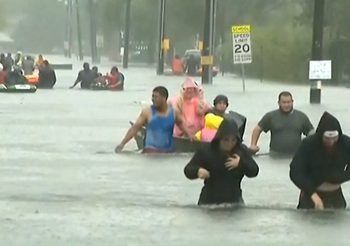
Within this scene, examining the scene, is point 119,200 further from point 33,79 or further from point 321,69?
point 33,79

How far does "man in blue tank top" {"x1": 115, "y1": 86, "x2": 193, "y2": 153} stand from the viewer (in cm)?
1967

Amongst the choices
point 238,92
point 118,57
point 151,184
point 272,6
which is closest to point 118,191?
point 151,184

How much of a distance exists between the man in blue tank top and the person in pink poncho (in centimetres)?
15

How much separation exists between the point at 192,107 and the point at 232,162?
7472mm

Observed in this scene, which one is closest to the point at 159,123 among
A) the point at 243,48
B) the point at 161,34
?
the point at 243,48

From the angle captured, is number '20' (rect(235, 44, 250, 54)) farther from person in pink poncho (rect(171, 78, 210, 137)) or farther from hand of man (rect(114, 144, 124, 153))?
person in pink poncho (rect(171, 78, 210, 137))

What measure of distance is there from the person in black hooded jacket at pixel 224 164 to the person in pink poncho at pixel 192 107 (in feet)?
22.9

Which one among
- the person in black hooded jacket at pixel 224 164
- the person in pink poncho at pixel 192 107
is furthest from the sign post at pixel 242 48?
the person in black hooded jacket at pixel 224 164

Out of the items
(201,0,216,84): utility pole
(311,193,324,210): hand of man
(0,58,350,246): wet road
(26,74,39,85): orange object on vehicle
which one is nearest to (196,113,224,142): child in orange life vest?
(0,58,350,246): wet road

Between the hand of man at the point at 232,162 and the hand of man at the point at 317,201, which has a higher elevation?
the hand of man at the point at 232,162

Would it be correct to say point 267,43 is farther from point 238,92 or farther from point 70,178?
point 70,178

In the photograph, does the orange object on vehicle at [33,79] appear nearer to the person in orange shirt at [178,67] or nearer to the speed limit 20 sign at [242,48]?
the speed limit 20 sign at [242,48]

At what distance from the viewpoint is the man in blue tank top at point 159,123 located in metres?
19.7

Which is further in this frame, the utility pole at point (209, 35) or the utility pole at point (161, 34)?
the utility pole at point (161, 34)
